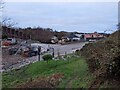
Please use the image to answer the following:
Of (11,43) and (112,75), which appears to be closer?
(112,75)

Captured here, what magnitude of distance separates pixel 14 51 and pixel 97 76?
2596 cm

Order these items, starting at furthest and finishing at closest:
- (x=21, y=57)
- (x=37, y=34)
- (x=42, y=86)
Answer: (x=37, y=34) < (x=21, y=57) < (x=42, y=86)

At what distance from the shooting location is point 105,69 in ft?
36.7

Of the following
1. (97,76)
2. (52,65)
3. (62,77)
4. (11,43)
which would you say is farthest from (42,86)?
(11,43)

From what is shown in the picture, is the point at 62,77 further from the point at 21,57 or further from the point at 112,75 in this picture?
the point at 21,57

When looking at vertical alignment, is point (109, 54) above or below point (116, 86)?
above

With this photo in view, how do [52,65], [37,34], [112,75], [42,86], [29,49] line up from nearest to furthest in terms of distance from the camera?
[42,86], [112,75], [52,65], [29,49], [37,34]

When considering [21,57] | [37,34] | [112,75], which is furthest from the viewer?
[37,34]

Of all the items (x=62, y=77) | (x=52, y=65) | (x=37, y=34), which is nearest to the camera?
(x=62, y=77)

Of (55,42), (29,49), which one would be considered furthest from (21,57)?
(55,42)

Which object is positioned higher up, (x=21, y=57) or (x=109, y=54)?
(x=109, y=54)

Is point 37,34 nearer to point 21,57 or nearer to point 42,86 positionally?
point 21,57

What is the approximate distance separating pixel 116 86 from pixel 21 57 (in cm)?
2397

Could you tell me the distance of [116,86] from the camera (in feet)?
34.4
